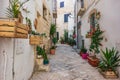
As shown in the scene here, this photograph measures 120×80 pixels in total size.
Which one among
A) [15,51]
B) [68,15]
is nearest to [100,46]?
[15,51]

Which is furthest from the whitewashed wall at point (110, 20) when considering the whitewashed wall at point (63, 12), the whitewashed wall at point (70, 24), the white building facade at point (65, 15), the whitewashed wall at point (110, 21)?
the whitewashed wall at point (63, 12)

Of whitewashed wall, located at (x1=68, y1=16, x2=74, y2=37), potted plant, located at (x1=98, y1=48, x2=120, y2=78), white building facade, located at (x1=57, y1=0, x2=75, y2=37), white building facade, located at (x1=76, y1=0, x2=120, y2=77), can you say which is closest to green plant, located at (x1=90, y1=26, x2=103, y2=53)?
white building facade, located at (x1=76, y1=0, x2=120, y2=77)

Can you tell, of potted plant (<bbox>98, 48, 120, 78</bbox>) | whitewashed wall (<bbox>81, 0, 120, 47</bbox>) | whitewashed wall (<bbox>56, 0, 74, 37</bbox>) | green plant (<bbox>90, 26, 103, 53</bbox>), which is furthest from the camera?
whitewashed wall (<bbox>56, 0, 74, 37</bbox>)

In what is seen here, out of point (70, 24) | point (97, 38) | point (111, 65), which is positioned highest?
point (70, 24)

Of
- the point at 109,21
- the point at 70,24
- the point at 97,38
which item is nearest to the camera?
the point at 109,21

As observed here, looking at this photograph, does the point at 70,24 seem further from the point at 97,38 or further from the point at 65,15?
the point at 97,38

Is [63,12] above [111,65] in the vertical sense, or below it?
above

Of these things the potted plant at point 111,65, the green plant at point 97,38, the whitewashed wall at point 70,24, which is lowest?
the potted plant at point 111,65

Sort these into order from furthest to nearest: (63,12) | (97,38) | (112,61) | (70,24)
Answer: (63,12)
(70,24)
(97,38)
(112,61)

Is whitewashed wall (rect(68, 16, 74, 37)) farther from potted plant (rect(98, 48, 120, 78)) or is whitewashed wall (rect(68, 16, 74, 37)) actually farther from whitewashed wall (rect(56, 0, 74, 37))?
potted plant (rect(98, 48, 120, 78))

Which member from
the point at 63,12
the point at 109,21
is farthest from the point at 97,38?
the point at 63,12

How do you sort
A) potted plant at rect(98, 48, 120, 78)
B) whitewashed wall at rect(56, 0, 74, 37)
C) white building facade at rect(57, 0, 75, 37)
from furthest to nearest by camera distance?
whitewashed wall at rect(56, 0, 74, 37) < white building facade at rect(57, 0, 75, 37) < potted plant at rect(98, 48, 120, 78)

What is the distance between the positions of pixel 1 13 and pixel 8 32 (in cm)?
67

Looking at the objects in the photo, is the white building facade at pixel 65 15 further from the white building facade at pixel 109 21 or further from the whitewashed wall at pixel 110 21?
the whitewashed wall at pixel 110 21
